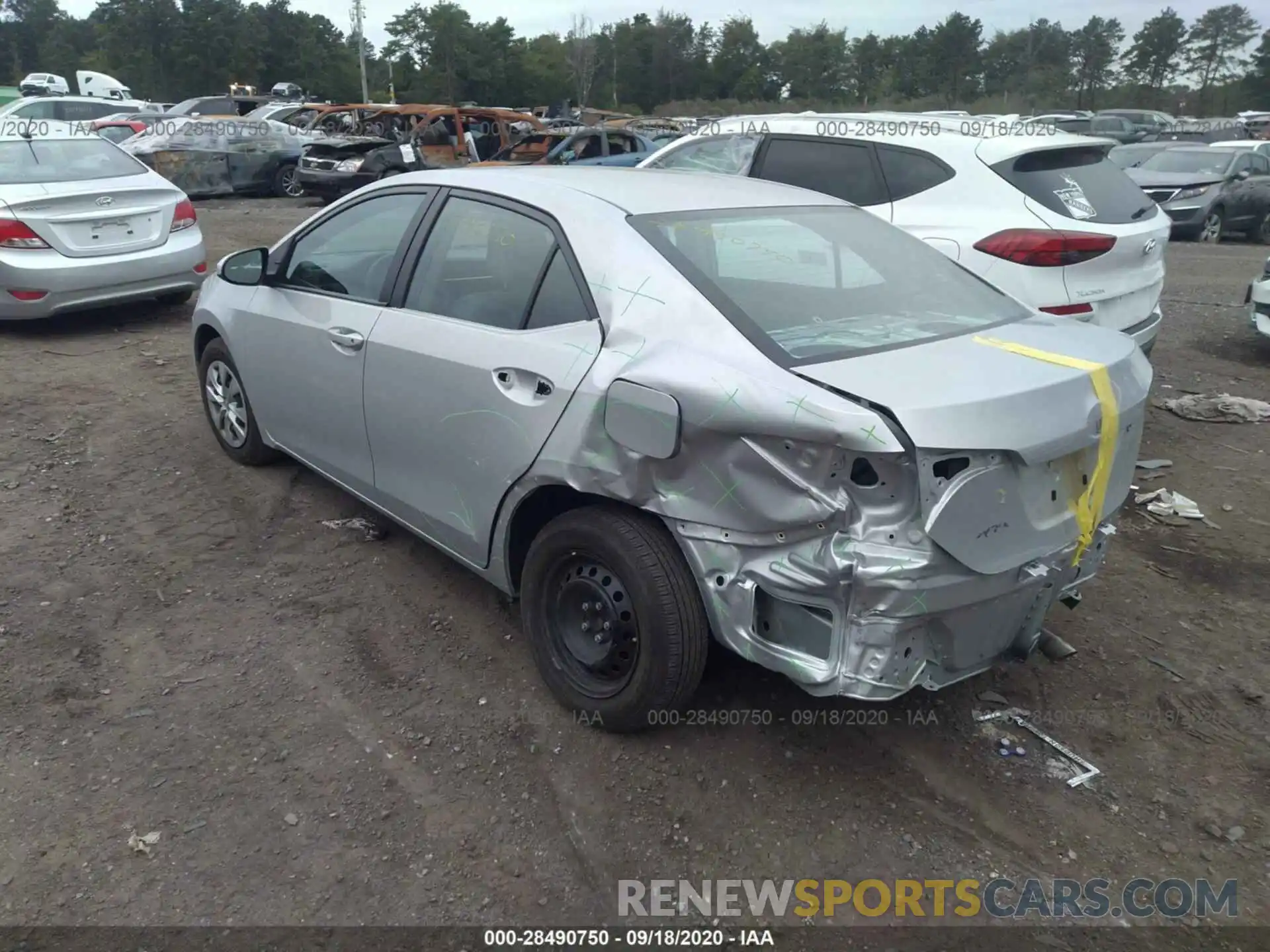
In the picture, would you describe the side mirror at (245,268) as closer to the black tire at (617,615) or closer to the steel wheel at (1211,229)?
the black tire at (617,615)

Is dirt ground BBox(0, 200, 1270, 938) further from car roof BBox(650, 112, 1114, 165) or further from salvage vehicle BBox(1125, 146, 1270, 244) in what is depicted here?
salvage vehicle BBox(1125, 146, 1270, 244)

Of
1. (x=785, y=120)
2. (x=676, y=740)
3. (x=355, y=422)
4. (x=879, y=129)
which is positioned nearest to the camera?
(x=676, y=740)

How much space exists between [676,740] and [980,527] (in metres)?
1.25

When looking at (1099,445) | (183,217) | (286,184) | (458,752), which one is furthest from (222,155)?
(1099,445)

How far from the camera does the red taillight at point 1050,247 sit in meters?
5.11

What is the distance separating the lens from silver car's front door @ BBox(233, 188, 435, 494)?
12.9ft

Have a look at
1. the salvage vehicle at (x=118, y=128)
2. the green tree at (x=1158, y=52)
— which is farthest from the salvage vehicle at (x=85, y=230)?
the green tree at (x=1158, y=52)

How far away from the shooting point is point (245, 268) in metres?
4.65

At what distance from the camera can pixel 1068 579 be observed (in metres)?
2.94

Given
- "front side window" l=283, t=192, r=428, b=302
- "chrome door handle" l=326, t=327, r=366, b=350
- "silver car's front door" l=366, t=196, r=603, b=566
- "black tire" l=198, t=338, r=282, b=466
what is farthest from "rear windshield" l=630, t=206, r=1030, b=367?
"black tire" l=198, t=338, r=282, b=466

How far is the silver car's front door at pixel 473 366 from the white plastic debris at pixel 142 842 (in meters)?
1.32

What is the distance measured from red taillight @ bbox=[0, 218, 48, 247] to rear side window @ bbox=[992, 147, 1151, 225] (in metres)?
6.52

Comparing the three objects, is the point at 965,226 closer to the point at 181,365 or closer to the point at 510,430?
the point at 510,430

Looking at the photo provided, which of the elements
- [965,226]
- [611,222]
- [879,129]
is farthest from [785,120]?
[611,222]
